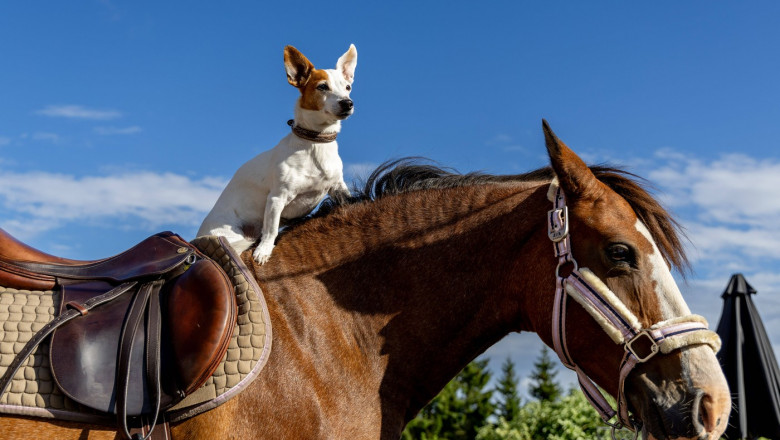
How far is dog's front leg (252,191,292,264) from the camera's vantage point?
3.79 metres

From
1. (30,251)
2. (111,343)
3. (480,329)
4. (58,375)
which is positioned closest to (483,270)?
(480,329)

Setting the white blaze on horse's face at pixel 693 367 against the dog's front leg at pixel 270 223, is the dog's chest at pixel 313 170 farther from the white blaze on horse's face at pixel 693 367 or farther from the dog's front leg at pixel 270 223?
the white blaze on horse's face at pixel 693 367

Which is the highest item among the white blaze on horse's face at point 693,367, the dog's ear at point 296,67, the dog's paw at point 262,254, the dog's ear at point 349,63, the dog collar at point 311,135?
the dog's ear at point 349,63

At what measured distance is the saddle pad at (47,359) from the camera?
2.96 m

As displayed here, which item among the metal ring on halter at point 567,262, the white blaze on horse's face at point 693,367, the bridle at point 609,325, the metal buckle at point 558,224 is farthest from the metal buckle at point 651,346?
the metal buckle at point 558,224

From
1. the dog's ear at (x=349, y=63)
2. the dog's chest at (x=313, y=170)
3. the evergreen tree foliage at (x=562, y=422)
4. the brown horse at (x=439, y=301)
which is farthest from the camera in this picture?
the evergreen tree foliage at (x=562, y=422)

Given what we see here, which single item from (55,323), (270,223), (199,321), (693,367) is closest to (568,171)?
(693,367)

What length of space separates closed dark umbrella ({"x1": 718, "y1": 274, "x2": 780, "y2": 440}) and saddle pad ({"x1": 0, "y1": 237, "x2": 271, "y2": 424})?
6997 millimetres

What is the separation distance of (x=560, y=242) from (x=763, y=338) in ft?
22.8

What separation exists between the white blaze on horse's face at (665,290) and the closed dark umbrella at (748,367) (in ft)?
19.3

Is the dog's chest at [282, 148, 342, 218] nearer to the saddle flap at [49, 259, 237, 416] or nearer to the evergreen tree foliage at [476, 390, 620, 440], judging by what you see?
the saddle flap at [49, 259, 237, 416]

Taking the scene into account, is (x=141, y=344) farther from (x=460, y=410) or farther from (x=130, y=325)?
(x=460, y=410)

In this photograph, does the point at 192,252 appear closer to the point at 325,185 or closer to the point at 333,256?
the point at 333,256

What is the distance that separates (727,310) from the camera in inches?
360
